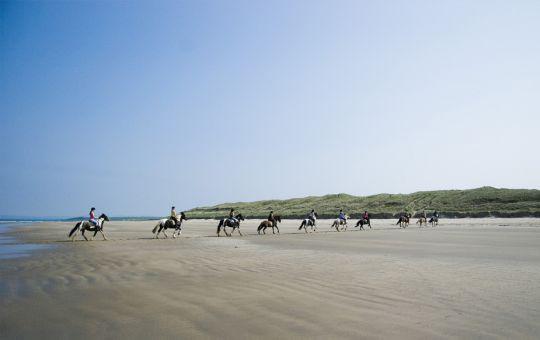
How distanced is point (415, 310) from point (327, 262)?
6049 millimetres

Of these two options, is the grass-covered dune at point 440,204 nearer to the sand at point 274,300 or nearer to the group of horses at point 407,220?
the group of horses at point 407,220

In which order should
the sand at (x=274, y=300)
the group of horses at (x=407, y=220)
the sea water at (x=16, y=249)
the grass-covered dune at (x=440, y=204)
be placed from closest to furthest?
1. the sand at (x=274, y=300)
2. the sea water at (x=16, y=249)
3. the group of horses at (x=407, y=220)
4. the grass-covered dune at (x=440, y=204)

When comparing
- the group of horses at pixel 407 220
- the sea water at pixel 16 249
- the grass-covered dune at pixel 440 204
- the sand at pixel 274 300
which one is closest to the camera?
the sand at pixel 274 300

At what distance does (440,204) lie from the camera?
6309 centimetres

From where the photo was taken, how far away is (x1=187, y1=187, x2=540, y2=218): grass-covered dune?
5119 centimetres

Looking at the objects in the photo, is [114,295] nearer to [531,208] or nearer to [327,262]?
[327,262]

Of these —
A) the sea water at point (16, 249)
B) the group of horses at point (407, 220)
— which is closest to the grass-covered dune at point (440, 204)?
the group of horses at point (407, 220)

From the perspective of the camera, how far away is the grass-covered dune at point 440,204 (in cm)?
5119

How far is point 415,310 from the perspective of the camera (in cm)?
565

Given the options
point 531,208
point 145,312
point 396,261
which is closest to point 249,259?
point 396,261

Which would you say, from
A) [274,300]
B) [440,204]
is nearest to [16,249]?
[274,300]

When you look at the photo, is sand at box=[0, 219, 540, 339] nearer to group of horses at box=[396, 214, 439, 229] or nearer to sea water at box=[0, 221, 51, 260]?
sea water at box=[0, 221, 51, 260]

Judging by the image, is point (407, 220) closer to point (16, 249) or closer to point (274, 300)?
point (16, 249)

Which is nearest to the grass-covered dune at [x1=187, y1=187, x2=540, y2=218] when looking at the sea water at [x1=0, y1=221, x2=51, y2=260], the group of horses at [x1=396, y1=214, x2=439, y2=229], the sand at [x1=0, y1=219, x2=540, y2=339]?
the group of horses at [x1=396, y1=214, x2=439, y2=229]
